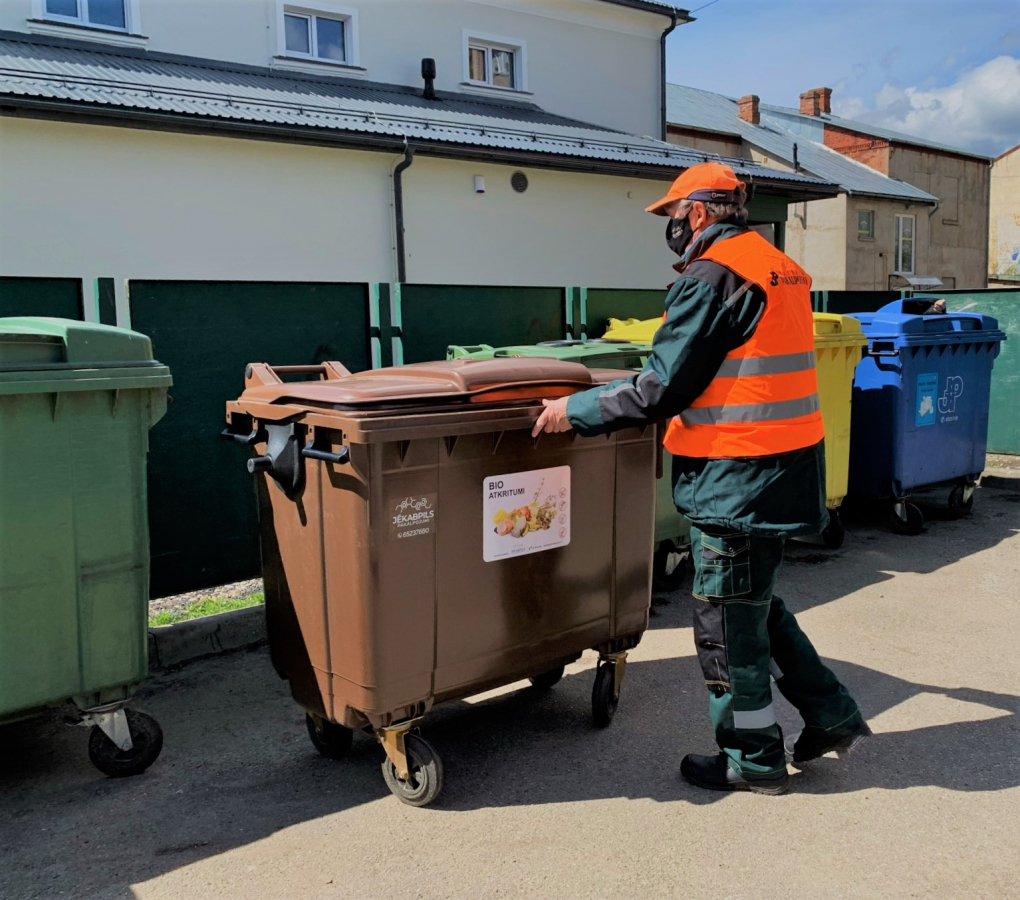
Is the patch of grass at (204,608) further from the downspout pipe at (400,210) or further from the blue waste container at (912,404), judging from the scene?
the blue waste container at (912,404)

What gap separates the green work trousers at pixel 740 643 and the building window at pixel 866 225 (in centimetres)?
2340

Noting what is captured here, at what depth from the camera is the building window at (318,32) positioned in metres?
11.4

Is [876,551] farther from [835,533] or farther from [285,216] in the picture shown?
[285,216]

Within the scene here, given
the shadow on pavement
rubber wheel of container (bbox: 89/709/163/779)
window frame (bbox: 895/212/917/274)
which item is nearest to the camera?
rubber wheel of container (bbox: 89/709/163/779)

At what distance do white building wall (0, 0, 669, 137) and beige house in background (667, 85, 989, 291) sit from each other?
27.9 ft

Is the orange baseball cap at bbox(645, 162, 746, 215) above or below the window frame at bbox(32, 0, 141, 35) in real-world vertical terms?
below

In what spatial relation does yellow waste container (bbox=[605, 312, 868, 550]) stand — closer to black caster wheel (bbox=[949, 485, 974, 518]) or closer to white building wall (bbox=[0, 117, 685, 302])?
black caster wheel (bbox=[949, 485, 974, 518])

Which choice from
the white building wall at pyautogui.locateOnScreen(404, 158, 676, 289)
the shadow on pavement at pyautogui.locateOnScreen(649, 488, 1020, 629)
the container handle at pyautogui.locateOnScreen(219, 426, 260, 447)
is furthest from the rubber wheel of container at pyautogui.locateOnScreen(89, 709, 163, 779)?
the white building wall at pyautogui.locateOnScreen(404, 158, 676, 289)

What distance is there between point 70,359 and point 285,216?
5.20m

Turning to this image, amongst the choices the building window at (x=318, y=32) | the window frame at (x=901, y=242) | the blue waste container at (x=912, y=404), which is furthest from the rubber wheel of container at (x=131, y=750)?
the window frame at (x=901, y=242)

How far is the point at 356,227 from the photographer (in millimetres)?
8398

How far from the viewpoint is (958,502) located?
7.65m

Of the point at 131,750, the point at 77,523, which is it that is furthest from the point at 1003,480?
the point at 77,523

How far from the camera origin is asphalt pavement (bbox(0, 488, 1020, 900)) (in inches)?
104
